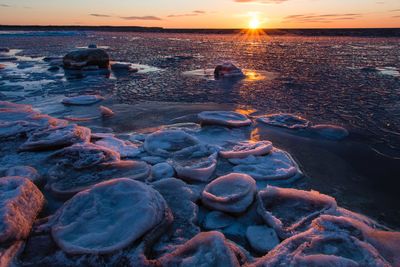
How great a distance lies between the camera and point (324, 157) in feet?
11.1

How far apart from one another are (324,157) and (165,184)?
5.65 ft

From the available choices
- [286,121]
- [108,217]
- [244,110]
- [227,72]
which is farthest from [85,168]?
[227,72]

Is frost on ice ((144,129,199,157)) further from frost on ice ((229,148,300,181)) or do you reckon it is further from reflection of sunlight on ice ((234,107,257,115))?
reflection of sunlight on ice ((234,107,257,115))

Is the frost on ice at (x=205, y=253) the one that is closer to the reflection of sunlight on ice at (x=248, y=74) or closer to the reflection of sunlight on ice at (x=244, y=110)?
the reflection of sunlight on ice at (x=244, y=110)

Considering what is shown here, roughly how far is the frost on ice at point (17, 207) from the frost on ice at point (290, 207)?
1619mm

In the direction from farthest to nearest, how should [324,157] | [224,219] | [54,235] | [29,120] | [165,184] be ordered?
[29,120] → [324,157] → [165,184] → [224,219] → [54,235]

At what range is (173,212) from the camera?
2422mm

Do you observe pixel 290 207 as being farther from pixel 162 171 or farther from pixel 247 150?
pixel 162 171

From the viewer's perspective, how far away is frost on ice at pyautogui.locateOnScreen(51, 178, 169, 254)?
1.97m

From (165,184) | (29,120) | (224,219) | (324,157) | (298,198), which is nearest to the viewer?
(224,219)

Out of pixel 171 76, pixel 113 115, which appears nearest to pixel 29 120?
pixel 113 115

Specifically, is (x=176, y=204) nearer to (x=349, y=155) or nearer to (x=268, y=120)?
(x=349, y=155)

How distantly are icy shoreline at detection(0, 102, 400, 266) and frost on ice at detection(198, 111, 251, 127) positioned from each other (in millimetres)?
673

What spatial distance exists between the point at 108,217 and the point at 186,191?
0.71 metres
